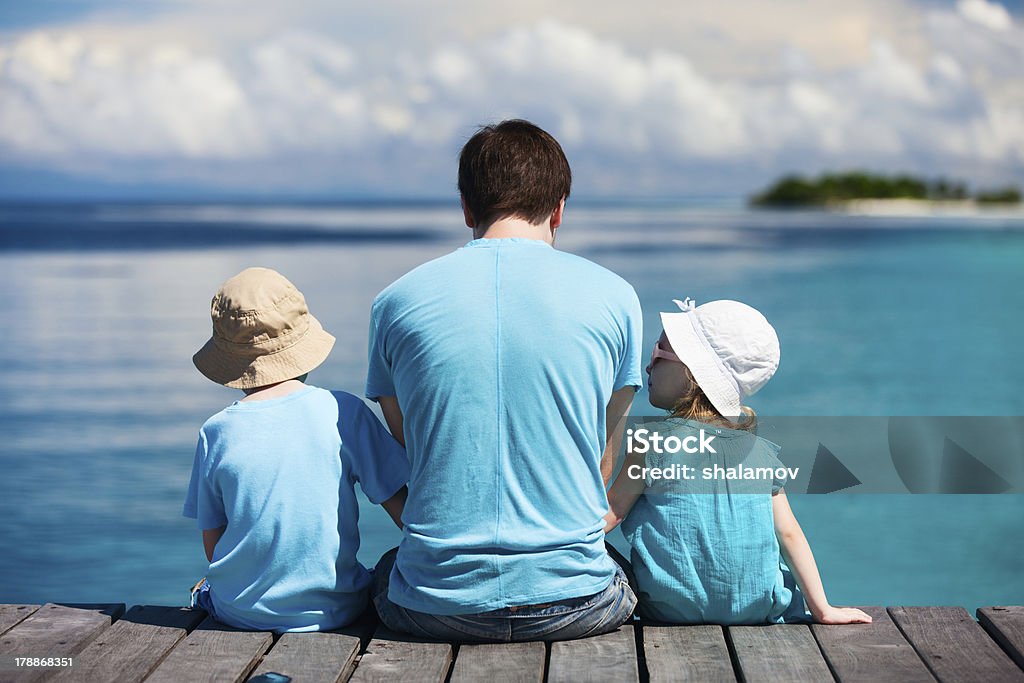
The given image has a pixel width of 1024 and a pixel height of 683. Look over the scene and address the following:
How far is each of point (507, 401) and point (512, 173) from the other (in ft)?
1.68

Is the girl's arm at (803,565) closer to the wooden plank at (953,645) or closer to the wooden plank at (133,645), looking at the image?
the wooden plank at (953,645)

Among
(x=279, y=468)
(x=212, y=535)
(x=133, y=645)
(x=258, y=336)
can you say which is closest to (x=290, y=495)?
(x=279, y=468)

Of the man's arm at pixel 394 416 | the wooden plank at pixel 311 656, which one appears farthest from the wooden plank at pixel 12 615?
the man's arm at pixel 394 416

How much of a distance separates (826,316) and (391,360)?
1643 centimetres

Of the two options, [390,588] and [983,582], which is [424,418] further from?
[983,582]

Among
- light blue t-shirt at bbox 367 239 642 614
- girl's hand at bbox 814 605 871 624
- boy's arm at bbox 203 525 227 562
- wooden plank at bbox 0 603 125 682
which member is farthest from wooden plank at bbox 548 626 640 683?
wooden plank at bbox 0 603 125 682

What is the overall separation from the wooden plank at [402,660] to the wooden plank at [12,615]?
3.05 ft

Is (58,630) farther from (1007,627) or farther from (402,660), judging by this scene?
(1007,627)

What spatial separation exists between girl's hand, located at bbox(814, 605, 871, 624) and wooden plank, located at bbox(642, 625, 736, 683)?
253 millimetres

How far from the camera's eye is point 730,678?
7.61ft

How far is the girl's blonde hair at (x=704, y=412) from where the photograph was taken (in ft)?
8.45

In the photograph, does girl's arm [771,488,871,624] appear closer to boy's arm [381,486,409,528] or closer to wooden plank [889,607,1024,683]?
wooden plank [889,607,1024,683]

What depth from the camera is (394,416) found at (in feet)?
8.46

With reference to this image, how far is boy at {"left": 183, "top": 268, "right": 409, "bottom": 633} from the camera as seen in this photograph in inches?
97.4
